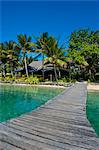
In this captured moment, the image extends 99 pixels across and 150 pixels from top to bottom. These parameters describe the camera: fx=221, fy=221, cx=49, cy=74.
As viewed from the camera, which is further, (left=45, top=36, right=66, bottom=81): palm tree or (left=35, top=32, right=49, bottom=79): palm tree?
(left=35, top=32, right=49, bottom=79): palm tree

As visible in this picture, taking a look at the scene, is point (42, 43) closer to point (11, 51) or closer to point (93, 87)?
point (11, 51)

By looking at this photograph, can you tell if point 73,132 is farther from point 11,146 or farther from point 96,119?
point 96,119

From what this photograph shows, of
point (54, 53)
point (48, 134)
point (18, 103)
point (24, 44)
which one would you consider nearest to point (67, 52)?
point (54, 53)

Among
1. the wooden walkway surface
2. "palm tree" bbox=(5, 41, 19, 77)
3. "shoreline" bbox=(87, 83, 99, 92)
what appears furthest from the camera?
"palm tree" bbox=(5, 41, 19, 77)

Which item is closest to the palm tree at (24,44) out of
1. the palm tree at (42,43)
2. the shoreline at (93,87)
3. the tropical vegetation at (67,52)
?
the tropical vegetation at (67,52)

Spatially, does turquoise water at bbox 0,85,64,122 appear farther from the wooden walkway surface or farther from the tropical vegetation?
the tropical vegetation

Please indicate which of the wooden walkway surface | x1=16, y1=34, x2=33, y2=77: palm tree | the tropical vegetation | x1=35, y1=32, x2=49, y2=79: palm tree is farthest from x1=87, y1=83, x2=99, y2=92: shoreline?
the wooden walkway surface

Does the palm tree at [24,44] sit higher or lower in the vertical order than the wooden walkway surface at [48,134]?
higher

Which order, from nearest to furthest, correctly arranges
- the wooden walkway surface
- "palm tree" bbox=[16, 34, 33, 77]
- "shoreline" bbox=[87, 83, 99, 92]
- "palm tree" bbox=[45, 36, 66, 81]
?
the wooden walkway surface < "shoreline" bbox=[87, 83, 99, 92] < "palm tree" bbox=[45, 36, 66, 81] < "palm tree" bbox=[16, 34, 33, 77]

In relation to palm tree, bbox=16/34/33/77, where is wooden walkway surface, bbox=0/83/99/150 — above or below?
below

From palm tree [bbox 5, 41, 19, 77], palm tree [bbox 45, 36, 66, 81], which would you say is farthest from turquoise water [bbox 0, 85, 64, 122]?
palm tree [bbox 5, 41, 19, 77]

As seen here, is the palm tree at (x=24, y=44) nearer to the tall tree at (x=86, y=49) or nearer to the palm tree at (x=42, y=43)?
the palm tree at (x=42, y=43)

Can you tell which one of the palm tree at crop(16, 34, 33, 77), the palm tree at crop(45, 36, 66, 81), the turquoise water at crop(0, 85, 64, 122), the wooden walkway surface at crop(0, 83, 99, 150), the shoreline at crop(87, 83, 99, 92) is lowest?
the turquoise water at crop(0, 85, 64, 122)

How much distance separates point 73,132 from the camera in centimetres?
517
